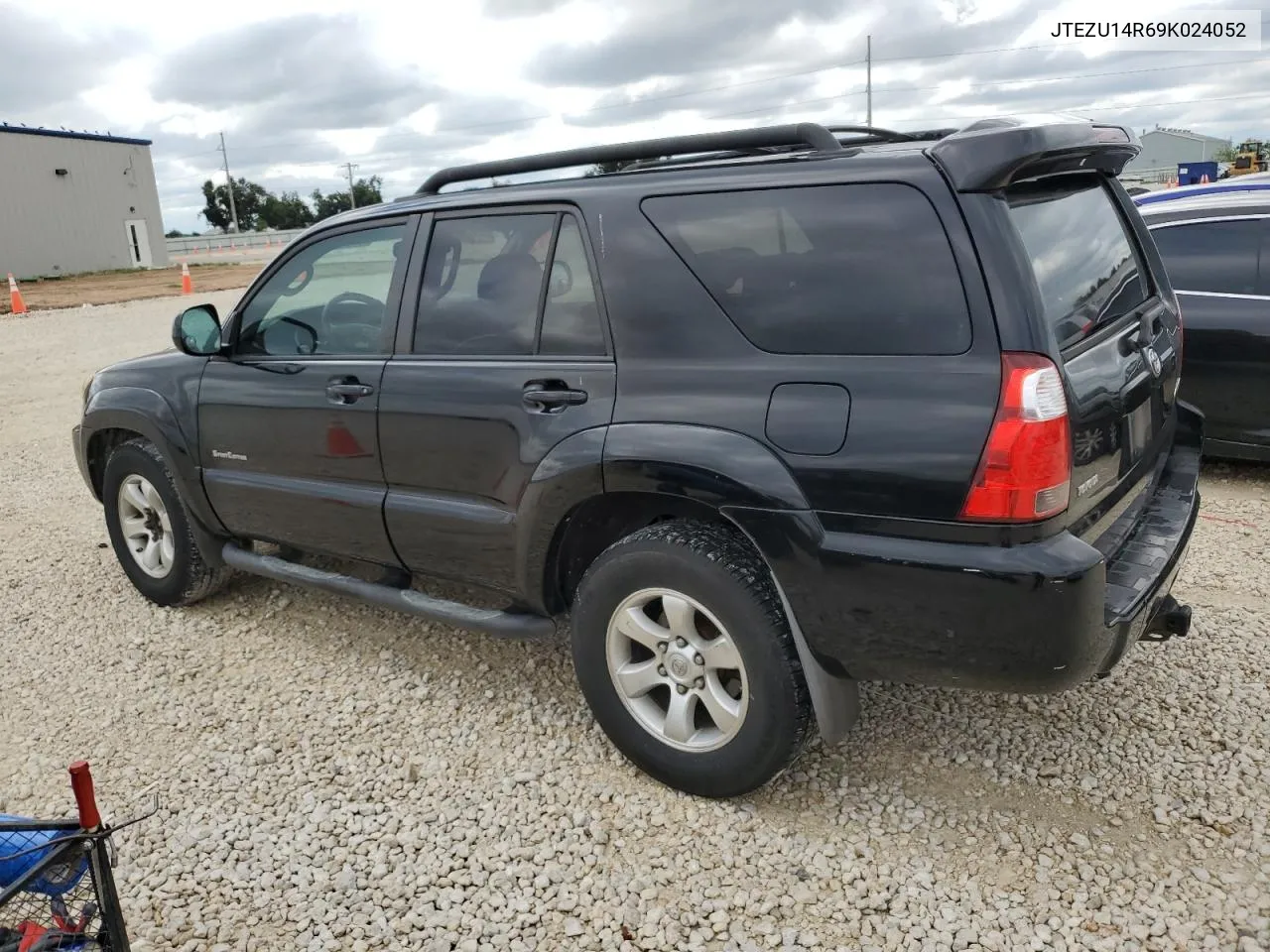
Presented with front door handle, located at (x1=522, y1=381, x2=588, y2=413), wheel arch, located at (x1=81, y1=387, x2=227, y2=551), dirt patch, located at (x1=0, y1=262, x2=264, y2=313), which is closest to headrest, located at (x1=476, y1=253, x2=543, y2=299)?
Result: front door handle, located at (x1=522, y1=381, x2=588, y2=413)

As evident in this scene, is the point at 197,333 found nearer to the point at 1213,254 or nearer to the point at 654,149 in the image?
the point at 654,149

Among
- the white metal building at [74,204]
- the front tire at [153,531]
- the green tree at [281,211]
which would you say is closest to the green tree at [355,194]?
the green tree at [281,211]

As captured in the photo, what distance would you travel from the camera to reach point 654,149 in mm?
3166

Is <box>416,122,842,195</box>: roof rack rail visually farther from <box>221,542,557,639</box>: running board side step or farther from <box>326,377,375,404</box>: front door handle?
<box>221,542,557,639</box>: running board side step

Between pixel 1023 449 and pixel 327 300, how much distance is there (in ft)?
8.97

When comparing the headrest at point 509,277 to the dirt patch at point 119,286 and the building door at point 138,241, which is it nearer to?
the dirt patch at point 119,286

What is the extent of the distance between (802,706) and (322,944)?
1.39m

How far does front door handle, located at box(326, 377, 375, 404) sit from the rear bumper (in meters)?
1.56

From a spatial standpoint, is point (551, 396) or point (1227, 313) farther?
point (1227, 313)

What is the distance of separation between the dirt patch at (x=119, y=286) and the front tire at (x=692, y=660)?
67.0ft

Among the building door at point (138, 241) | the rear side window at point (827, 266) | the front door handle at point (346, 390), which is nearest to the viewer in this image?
the rear side window at point (827, 266)

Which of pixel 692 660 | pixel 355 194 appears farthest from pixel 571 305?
pixel 355 194

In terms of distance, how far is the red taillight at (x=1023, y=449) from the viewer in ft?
7.63

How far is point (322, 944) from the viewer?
2.57 meters
